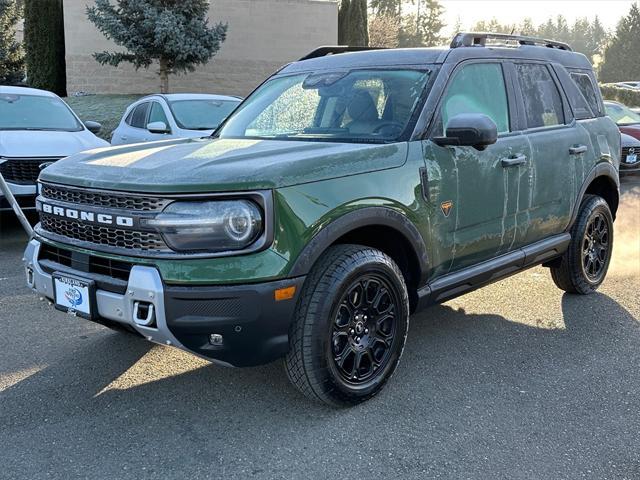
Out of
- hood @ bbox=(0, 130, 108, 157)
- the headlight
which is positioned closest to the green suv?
the headlight

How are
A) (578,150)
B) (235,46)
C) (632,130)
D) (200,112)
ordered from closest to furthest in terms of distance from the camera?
(578,150) < (200,112) < (632,130) < (235,46)

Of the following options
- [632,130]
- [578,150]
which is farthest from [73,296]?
[632,130]

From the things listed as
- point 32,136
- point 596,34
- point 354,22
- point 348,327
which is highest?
point 596,34

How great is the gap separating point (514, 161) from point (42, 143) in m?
5.87

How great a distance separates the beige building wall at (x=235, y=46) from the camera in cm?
2436

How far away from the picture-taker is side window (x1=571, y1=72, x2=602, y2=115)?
5.19 m

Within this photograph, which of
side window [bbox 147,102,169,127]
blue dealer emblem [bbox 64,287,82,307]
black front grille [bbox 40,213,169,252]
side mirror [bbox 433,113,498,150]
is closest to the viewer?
black front grille [bbox 40,213,169,252]

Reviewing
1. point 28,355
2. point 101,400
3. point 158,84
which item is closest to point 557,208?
point 101,400

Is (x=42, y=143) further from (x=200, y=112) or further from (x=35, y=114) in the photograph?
(x=200, y=112)

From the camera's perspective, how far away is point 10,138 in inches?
303

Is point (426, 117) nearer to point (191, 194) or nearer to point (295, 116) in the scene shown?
point (295, 116)

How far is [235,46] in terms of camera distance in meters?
26.0

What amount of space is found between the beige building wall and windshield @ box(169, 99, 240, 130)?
15611mm

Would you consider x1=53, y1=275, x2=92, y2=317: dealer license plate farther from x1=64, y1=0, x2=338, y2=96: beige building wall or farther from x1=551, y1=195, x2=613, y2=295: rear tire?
x1=64, y1=0, x2=338, y2=96: beige building wall
